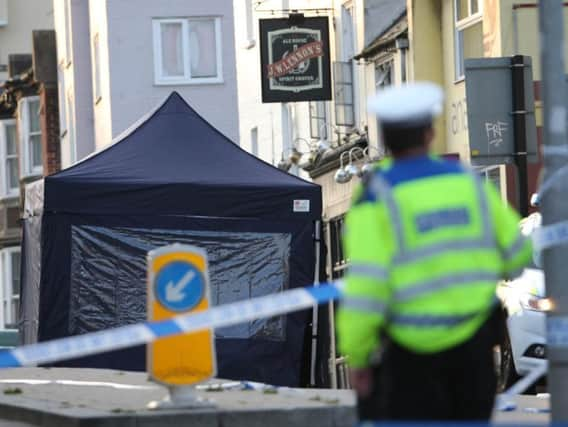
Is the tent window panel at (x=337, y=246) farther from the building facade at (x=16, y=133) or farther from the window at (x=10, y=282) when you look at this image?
the window at (x=10, y=282)

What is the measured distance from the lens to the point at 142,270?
2073 centimetres

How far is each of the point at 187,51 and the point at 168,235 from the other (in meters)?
28.9

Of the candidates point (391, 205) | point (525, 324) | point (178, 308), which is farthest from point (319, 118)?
point (391, 205)

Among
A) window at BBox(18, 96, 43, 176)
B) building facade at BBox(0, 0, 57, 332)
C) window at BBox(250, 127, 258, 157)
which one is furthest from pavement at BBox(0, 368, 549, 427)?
window at BBox(18, 96, 43, 176)

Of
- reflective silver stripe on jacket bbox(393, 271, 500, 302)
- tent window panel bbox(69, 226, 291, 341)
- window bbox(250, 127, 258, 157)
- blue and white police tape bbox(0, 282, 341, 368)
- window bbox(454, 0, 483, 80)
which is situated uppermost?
window bbox(454, 0, 483, 80)

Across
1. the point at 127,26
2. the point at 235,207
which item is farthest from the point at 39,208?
the point at 127,26

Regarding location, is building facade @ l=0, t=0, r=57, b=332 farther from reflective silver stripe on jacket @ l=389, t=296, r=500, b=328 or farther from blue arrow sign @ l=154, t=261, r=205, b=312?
reflective silver stripe on jacket @ l=389, t=296, r=500, b=328

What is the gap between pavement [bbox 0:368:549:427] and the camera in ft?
40.0

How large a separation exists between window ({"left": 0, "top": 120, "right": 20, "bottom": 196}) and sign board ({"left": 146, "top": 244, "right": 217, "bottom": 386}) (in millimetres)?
49820

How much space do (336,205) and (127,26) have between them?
48.5 feet

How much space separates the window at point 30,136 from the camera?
196 feet

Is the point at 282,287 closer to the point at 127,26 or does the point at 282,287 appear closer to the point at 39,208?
the point at 39,208

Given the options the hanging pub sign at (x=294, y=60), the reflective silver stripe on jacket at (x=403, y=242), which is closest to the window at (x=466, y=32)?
the hanging pub sign at (x=294, y=60)

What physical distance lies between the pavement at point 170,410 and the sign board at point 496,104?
189 cm
